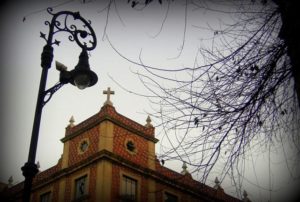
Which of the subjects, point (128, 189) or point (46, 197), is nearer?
point (128, 189)

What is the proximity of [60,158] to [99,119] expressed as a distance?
3.46 metres

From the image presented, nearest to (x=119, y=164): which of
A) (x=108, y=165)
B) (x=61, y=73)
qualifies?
(x=108, y=165)

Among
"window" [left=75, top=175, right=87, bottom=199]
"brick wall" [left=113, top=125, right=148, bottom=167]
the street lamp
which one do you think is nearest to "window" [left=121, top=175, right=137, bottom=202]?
"brick wall" [left=113, top=125, right=148, bottom=167]

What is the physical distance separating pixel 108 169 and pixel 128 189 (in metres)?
1.47

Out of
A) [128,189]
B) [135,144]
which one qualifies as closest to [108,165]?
[128,189]

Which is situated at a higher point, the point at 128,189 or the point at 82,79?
the point at 128,189

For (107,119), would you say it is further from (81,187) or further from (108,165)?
(81,187)

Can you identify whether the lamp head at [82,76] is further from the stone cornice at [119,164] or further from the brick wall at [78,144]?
the brick wall at [78,144]

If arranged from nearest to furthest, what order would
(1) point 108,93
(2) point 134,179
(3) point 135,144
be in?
(2) point 134,179
(3) point 135,144
(1) point 108,93

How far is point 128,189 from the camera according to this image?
1808cm

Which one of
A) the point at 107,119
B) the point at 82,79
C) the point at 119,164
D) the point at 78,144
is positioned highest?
the point at 107,119

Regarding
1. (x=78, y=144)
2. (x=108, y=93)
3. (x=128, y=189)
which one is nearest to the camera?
(x=128, y=189)

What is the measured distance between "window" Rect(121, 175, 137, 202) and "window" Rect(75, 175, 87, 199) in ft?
5.76

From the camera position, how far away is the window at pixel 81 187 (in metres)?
17.9
